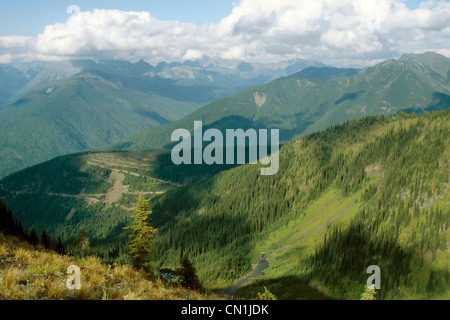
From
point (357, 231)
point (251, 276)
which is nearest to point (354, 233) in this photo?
point (357, 231)

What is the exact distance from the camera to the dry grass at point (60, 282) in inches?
464

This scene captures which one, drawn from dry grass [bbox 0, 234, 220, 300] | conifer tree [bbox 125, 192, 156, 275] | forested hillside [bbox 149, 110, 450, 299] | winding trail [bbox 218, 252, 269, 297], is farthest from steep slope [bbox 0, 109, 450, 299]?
dry grass [bbox 0, 234, 220, 300]

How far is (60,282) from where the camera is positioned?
13156 mm

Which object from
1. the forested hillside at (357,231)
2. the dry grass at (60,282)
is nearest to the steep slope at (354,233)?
the forested hillside at (357,231)

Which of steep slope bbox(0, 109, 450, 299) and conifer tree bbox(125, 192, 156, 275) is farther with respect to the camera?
steep slope bbox(0, 109, 450, 299)

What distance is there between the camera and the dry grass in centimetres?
1180

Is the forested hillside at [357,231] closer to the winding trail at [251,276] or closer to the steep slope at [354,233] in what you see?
the steep slope at [354,233]

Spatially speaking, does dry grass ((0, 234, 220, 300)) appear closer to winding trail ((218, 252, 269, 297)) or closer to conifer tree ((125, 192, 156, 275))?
conifer tree ((125, 192, 156, 275))

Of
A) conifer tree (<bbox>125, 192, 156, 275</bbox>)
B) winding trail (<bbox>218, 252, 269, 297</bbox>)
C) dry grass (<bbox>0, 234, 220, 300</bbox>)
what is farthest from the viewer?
winding trail (<bbox>218, 252, 269, 297</bbox>)

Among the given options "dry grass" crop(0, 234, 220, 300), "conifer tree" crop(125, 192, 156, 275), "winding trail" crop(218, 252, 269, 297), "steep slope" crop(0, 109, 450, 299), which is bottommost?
"winding trail" crop(218, 252, 269, 297)

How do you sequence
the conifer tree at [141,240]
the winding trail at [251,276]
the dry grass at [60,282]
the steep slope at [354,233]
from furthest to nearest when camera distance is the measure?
the winding trail at [251,276], the steep slope at [354,233], the conifer tree at [141,240], the dry grass at [60,282]

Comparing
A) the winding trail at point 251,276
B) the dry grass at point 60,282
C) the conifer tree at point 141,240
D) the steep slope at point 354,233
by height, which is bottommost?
the winding trail at point 251,276

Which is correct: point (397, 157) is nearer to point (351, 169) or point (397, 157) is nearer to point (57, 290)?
point (351, 169)

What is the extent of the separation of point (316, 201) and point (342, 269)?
72.8 m
